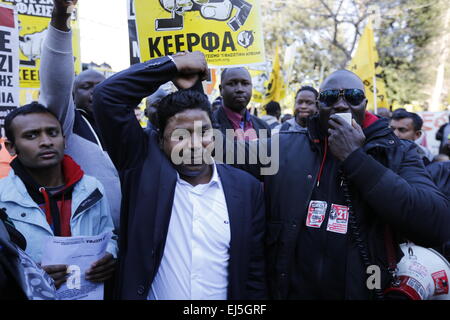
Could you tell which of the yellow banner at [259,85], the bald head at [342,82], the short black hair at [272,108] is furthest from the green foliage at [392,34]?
the bald head at [342,82]

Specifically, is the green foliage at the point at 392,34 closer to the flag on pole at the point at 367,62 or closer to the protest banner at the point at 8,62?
the flag on pole at the point at 367,62

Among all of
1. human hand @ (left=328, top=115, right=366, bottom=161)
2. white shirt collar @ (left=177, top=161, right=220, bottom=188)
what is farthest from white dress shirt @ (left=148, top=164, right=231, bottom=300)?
human hand @ (left=328, top=115, right=366, bottom=161)

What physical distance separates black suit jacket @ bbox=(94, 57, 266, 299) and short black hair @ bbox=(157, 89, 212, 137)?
93mm

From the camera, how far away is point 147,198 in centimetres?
204

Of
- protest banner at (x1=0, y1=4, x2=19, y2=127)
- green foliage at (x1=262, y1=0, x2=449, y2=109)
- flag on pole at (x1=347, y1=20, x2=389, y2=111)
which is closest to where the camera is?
protest banner at (x1=0, y1=4, x2=19, y2=127)

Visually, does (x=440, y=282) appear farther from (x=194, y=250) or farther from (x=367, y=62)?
(x=367, y=62)

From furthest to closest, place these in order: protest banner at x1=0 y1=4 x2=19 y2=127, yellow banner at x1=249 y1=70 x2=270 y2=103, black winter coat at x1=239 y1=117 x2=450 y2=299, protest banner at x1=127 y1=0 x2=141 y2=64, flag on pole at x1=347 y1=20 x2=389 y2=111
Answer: yellow banner at x1=249 y1=70 x2=270 y2=103 → flag on pole at x1=347 y1=20 x2=389 y2=111 → protest banner at x1=127 y1=0 x2=141 y2=64 → protest banner at x1=0 y1=4 x2=19 y2=127 → black winter coat at x1=239 y1=117 x2=450 y2=299

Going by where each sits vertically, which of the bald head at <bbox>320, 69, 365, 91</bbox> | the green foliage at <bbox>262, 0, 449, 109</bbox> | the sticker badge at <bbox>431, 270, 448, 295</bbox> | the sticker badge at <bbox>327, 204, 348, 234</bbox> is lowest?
the sticker badge at <bbox>431, 270, 448, 295</bbox>

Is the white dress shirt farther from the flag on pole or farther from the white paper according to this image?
the flag on pole

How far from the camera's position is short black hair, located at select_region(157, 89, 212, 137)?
6.95 ft

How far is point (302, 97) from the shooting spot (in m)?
6.30

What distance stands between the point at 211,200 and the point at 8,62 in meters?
2.19

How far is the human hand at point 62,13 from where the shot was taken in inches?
89.6
